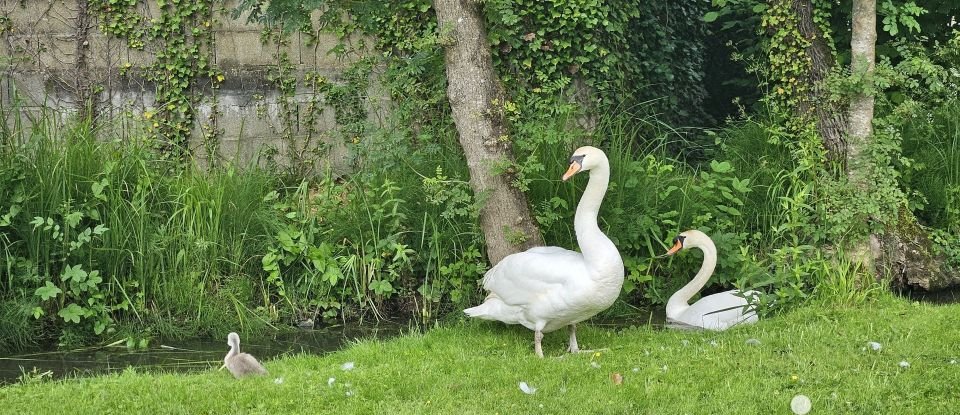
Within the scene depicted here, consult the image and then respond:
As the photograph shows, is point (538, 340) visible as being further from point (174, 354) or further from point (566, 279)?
point (174, 354)

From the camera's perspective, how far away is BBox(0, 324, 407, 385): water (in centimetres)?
672

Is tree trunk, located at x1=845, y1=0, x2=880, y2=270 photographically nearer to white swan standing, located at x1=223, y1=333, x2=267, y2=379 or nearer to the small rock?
the small rock

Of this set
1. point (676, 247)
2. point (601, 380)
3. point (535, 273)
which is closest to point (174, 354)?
point (535, 273)

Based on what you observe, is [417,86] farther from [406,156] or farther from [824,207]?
[824,207]

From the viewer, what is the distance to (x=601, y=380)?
5.32 metres

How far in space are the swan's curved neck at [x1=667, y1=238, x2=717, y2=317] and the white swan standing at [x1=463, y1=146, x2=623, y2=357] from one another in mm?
1456

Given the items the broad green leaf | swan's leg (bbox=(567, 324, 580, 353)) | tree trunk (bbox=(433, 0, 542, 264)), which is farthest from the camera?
the broad green leaf

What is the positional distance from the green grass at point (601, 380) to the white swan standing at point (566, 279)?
247mm

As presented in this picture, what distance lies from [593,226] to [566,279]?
0.41 metres

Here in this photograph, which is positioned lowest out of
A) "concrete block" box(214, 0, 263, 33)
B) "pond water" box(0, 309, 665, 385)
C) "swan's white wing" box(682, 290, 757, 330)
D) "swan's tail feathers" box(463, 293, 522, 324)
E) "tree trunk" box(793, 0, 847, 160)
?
"pond water" box(0, 309, 665, 385)

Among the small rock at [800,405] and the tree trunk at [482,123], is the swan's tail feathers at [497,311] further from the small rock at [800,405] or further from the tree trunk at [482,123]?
the small rock at [800,405]

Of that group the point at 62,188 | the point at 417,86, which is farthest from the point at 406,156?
the point at 62,188

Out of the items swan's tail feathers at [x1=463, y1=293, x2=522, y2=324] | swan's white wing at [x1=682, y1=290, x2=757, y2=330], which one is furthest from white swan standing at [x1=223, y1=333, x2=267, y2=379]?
swan's white wing at [x1=682, y1=290, x2=757, y2=330]

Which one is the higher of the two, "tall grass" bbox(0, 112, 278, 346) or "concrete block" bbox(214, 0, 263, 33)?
"concrete block" bbox(214, 0, 263, 33)
